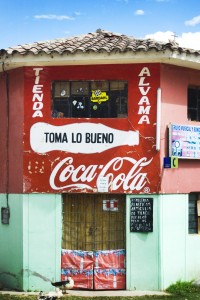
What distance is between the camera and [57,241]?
13242 mm

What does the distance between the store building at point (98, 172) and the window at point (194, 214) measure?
0.59 metres

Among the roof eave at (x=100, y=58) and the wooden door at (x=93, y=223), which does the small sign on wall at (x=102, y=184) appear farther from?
the roof eave at (x=100, y=58)

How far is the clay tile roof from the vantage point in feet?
40.8

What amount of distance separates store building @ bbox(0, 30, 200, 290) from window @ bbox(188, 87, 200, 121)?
2.32ft

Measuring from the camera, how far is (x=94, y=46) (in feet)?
42.3

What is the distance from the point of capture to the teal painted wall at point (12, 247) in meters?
13.4

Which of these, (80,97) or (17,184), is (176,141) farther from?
(17,184)

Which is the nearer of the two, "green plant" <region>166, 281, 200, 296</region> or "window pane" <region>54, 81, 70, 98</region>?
"green plant" <region>166, 281, 200, 296</region>

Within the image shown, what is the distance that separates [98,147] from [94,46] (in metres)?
2.54

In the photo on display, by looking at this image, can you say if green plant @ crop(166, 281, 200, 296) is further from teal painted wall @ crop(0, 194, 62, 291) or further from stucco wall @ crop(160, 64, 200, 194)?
teal painted wall @ crop(0, 194, 62, 291)

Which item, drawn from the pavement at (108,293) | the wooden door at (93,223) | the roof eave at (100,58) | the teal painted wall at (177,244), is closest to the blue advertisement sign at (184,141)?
the teal painted wall at (177,244)

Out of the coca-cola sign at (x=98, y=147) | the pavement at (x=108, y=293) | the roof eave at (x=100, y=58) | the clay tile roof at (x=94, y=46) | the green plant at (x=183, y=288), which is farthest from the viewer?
the coca-cola sign at (x=98, y=147)

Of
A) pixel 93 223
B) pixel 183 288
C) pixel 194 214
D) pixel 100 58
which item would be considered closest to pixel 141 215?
pixel 93 223

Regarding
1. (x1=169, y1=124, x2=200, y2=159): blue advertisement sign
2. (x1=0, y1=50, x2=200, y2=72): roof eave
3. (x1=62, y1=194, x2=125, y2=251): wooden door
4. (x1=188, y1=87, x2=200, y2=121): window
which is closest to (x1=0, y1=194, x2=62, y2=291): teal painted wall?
(x1=62, y1=194, x2=125, y2=251): wooden door
